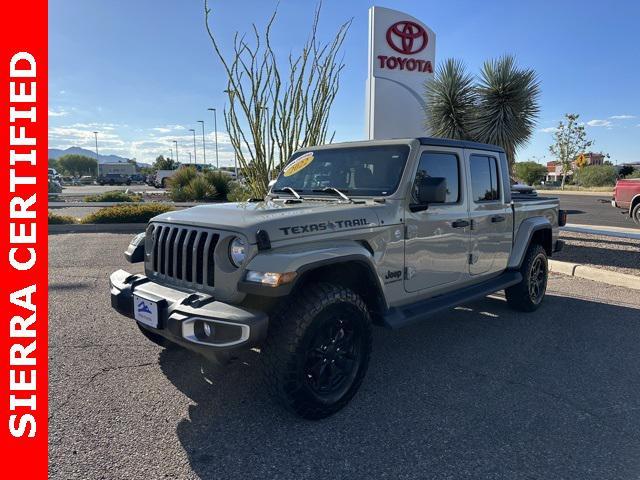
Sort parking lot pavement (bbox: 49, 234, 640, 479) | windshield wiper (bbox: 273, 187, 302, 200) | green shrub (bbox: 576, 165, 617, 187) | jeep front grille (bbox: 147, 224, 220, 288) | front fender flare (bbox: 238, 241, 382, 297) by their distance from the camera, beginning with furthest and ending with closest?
green shrub (bbox: 576, 165, 617, 187), windshield wiper (bbox: 273, 187, 302, 200), jeep front grille (bbox: 147, 224, 220, 288), front fender flare (bbox: 238, 241, 382, 297), parking lot pavement (bbox: 49, 234, 640, 479)

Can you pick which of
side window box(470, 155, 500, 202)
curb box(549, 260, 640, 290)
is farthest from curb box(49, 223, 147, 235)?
curb box(549, 260, 640, 290)

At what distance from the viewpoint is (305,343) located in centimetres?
276

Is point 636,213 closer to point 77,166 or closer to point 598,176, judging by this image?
point 598,176

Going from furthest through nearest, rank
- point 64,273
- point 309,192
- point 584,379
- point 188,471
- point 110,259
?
point 110,259
point 64,273
point 309,192
point 584,379
point 188,471

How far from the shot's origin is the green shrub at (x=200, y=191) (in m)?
18.4

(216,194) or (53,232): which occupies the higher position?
(216,194)

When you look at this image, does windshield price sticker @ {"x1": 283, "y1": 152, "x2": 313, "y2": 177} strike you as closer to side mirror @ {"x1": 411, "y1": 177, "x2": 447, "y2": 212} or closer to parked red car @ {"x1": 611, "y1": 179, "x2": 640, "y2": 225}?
side mirror @ {"x1": 411, "y1": 177, "x2": 447, "y2": 212}

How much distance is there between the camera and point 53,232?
35.8ft

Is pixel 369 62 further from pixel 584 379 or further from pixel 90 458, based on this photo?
pixel 90 458

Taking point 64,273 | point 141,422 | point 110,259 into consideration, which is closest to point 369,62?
point 110,259

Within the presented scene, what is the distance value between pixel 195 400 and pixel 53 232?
31.7ft

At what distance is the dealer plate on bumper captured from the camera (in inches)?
112

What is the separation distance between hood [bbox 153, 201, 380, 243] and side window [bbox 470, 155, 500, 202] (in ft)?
5.13

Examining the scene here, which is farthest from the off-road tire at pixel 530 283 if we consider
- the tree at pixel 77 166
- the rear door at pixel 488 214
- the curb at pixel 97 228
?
the tree at pixel 77 166
